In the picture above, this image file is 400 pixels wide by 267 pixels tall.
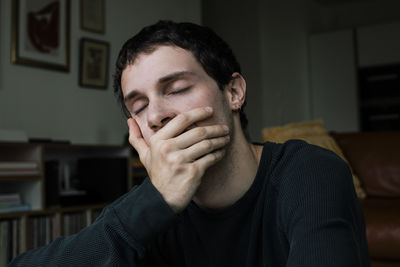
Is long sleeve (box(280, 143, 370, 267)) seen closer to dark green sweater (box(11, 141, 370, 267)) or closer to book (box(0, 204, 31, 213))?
dark green sweater (box(11, 141, 370, 267))

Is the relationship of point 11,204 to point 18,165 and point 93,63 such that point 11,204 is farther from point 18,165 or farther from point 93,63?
point 93,63

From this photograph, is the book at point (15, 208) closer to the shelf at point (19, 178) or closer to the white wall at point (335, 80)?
the shelf at point (19, 178)

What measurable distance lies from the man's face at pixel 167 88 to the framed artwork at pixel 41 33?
8.44 ft

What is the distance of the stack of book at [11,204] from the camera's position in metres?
2.82

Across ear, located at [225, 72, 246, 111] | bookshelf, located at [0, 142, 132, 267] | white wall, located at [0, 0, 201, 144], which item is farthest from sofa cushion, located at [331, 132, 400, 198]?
ear, located at [225, 72, 246, 111]

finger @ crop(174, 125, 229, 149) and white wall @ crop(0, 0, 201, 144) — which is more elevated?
white wall @ crop(0, 0, 201, 144)

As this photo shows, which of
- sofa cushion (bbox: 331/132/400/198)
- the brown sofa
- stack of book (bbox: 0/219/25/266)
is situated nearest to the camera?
the brown sofa

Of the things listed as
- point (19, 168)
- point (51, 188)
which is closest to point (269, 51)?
point (51, 188)

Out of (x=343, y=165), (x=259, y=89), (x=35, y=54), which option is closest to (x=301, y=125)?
(x=35, y=54)

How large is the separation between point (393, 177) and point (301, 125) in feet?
2.17

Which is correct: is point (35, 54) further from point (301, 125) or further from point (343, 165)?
point (343, 165)

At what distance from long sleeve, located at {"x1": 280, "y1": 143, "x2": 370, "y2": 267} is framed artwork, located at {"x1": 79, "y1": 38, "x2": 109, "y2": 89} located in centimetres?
308

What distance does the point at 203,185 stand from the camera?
1.02 m

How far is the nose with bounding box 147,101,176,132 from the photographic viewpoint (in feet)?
3.22
